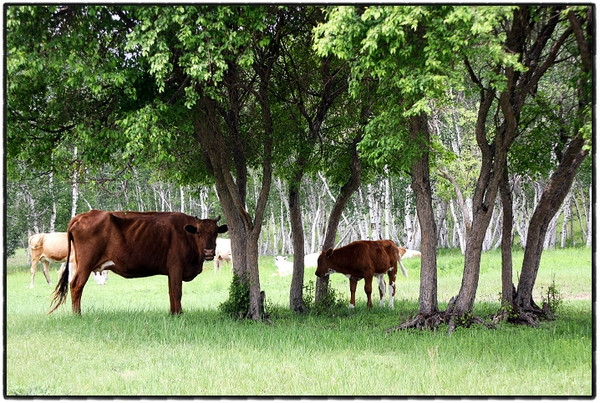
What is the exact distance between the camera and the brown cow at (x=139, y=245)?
14.7 m

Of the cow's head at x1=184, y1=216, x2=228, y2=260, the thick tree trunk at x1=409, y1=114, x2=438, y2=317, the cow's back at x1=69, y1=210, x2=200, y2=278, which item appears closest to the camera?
the thick tree trunk at x1=409, y1=114, x2=438, y2=317

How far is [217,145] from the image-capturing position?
14.5 metres

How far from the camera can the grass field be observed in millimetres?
8742

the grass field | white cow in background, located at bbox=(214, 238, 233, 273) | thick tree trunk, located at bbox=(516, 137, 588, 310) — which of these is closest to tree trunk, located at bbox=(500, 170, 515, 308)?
thick tree trunk, located at bbox=(516, 137, 588, 310)

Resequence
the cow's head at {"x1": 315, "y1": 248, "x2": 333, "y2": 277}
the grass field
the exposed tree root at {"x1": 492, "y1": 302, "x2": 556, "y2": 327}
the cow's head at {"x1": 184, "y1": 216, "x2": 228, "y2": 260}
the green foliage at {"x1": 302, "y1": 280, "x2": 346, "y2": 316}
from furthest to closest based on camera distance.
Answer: the cow's head at {"x1": 315, "y1": 248, "x2": 333, "y2": 277}
the green foliage at {"x1": 302, "y1": 280, "x2": 346, "y2": 316}
the cow's head at {"x1": 184, "y1": 216, "x2": 228, "y2": 260}
the exposed tree root at {"x1": 492, "y1": 302, "x2": 556, "y2": 327}
the grass field

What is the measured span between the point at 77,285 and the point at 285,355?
19.5 ft

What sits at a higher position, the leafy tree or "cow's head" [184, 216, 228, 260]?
the leafy tree

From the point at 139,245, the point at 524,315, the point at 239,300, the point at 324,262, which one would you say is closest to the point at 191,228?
the point at 139,245

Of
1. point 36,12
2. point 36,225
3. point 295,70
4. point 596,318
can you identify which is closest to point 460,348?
point 596,318

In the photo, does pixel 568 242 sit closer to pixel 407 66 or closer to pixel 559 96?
pixel 559 96

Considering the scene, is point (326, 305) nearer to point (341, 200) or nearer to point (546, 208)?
point (341, 200)

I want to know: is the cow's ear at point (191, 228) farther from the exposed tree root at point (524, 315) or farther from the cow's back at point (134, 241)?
the exposed tree root at point (524, 315)

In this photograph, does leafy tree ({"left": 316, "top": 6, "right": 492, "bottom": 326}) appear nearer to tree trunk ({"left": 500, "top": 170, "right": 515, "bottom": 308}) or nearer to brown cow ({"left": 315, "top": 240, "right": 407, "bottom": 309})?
tree trunk ({"left": 500, "top": 170, "right": 515, "bottom": 308})

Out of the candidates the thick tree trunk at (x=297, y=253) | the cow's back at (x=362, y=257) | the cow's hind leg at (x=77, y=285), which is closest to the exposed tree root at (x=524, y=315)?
the cow's back at (x=362, y=257)
